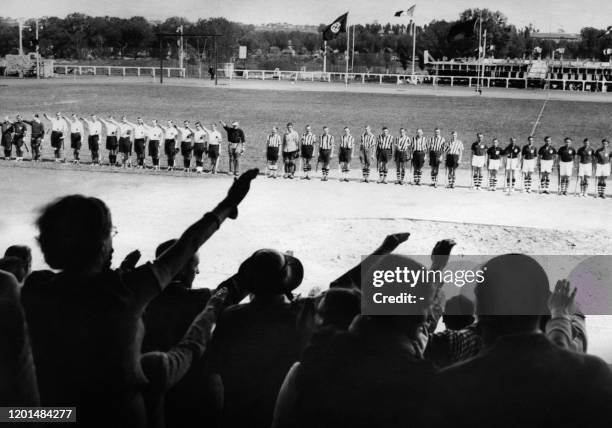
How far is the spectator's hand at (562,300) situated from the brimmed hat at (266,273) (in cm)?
92

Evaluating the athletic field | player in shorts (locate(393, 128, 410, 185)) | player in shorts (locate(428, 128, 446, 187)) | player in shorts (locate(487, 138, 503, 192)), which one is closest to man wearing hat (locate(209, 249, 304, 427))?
the athletic field

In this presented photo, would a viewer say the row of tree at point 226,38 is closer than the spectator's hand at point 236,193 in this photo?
No

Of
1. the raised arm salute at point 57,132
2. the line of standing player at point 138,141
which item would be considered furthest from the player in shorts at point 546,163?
the raised arm salute at point 57,132

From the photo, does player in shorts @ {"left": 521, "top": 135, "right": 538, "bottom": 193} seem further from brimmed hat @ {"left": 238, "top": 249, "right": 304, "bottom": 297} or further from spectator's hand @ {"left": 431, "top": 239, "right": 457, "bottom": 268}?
brimmed hat @ {"left": 238, "top": 249, "right": 304, "bottom": 297}

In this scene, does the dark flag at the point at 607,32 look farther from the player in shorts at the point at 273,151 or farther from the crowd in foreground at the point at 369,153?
the player in shorts at the point at 273,151

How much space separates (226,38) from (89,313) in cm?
2192

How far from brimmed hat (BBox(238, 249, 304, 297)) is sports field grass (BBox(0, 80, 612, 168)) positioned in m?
19.4

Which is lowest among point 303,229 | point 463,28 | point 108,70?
point 303,229

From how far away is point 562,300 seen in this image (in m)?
2.55

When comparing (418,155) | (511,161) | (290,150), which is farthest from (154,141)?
(511,161)

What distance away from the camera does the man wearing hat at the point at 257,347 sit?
2770mm

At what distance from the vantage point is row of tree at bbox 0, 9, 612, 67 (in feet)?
56.9

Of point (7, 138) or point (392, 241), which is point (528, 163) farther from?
point (392, 241)

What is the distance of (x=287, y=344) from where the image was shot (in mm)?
2785
